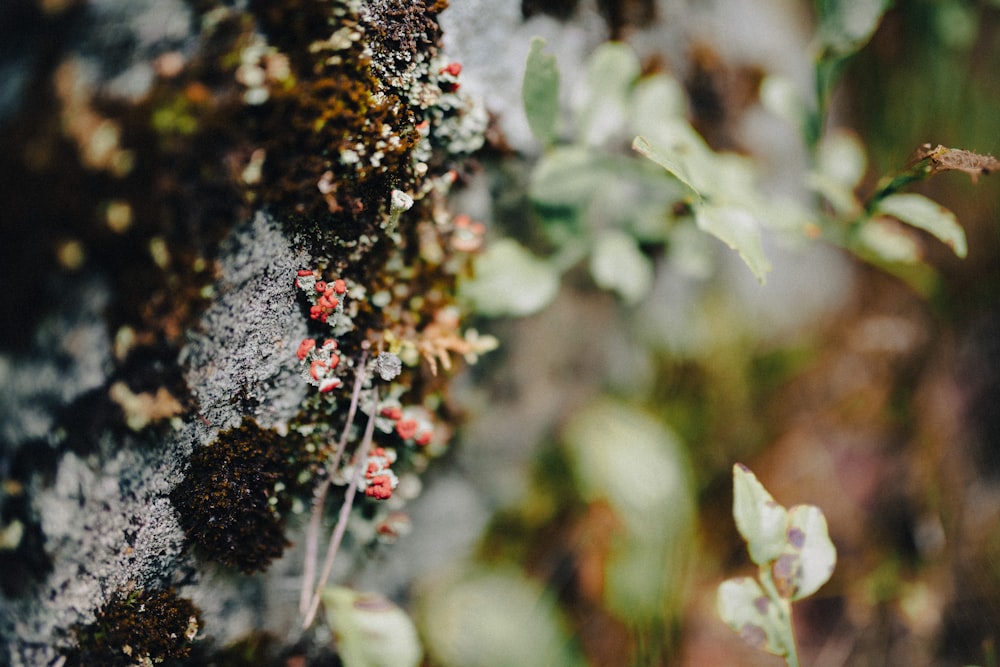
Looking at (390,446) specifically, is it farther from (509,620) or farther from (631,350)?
(631,350)

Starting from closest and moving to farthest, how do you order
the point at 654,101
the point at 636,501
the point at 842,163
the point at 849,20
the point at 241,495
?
the point at 241,495 → the point at 849,20 → the point at 654,101 → the point at 636,501 → the point at 842,163

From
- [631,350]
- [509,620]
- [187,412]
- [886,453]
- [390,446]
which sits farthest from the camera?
[886,453]

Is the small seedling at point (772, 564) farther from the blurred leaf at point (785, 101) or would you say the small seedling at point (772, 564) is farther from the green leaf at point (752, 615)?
the blurred leaf at point (785, 101)

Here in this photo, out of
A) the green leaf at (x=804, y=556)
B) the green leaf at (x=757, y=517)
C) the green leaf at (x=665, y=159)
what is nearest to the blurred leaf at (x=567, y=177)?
the green leaf at (x=665, y=159)

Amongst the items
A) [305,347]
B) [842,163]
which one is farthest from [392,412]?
[842,163]

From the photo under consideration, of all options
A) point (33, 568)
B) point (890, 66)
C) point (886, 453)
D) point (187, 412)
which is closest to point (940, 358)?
point (886, 453)

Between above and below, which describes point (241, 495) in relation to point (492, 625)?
above

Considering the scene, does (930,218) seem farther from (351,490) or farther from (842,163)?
(351,490)
